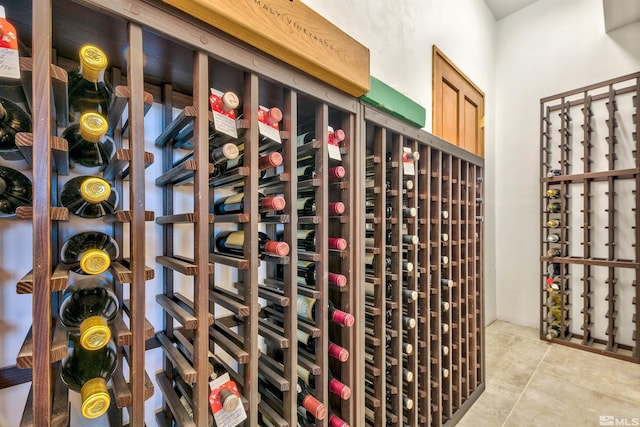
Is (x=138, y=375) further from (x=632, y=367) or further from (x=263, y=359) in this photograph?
(x=632, y=367)

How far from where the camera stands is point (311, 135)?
103cm

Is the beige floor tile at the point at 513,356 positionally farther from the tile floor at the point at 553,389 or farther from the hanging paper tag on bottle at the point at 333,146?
the hanging paper tag on bottle at the point at 333,146

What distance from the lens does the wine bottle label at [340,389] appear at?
874 millimetres

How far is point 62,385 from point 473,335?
180 centimetres

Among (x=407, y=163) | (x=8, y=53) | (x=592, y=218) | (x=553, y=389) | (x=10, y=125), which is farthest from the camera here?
(x=592, y=218)

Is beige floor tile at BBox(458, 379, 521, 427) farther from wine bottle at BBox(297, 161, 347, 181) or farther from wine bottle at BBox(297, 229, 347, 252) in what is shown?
wine bottle at BBox(297, 161, 347, 181)

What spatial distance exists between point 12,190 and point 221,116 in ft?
1.45

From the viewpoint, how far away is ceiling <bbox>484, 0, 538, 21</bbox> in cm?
270

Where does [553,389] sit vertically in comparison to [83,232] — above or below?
below

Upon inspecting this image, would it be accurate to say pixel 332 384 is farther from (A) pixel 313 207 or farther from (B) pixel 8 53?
(B) pixel 8 53

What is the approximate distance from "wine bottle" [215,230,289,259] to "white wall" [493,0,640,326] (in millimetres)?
2916

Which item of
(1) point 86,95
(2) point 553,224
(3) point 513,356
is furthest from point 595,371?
(1) point 86,95

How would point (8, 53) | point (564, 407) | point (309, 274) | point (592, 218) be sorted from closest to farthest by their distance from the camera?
1. point (8, 53)
2. point (309, 274)
3. point (564, 407)
4. point (592, 218)

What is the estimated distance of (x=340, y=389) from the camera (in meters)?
0.88
